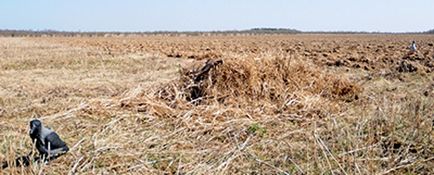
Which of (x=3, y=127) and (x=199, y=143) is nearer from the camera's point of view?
(x=199, y=143)

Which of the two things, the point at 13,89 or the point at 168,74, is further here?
the point at 168,74

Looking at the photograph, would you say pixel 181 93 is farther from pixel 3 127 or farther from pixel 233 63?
pixel 3 127

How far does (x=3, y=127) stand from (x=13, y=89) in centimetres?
398

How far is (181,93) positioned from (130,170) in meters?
3.46

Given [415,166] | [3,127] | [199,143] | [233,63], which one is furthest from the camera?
[233,63]

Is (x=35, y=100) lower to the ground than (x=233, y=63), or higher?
lower

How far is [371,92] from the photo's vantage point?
9094mm

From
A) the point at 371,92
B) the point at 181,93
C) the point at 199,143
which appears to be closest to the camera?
the point at 199,143

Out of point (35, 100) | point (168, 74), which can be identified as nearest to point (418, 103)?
point (35, 100)

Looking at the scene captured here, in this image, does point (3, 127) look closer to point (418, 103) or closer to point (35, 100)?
point (35, 100)

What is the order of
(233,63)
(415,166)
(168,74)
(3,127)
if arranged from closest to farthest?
(415,166) < (3,127) < (233,63) < (168,74)

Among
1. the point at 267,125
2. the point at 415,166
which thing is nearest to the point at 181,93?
the point at 267,125

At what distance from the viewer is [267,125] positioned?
6133 millimetres

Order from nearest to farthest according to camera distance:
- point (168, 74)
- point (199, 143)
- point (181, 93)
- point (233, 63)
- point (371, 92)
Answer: point (199, 143), point (181, 93), point (233, 63), point (371, 92), point (168, 74)
